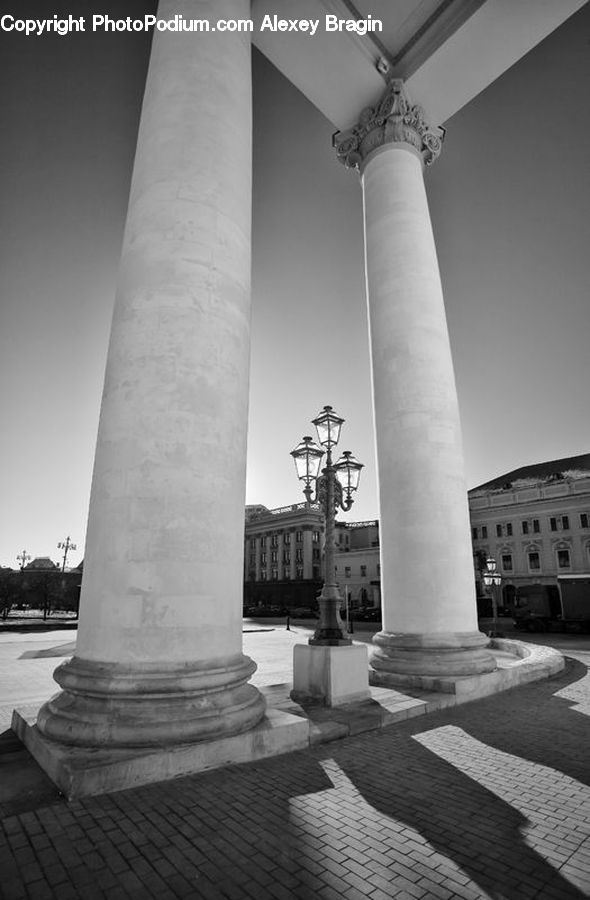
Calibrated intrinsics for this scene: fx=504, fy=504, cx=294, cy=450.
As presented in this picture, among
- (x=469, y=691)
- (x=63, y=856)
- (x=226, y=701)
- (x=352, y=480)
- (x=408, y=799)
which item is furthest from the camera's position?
(x=352, y=480)

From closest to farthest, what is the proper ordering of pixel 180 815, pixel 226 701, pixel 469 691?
pixel 180 815
pixel 226 701
pixel 469 691

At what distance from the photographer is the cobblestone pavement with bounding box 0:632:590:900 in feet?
11.2

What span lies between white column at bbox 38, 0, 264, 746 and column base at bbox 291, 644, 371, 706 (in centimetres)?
250

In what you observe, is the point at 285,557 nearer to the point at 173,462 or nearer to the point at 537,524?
the point at 537,524

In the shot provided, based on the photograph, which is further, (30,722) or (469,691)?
(469,691)

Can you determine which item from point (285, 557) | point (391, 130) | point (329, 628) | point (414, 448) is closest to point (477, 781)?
point (329, 628)

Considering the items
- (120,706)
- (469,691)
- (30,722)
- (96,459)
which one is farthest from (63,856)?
(469,691)

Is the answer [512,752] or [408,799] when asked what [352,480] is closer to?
[512,752]

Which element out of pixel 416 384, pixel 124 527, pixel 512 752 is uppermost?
pixel 416 384

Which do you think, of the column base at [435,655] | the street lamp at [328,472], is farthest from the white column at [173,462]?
the column base at [435,655]

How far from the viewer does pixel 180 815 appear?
14.3ft

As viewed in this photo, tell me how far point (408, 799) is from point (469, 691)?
5065mm

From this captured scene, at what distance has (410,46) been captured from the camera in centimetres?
1538

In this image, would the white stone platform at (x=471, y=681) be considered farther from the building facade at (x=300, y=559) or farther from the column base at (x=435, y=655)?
the building facade at (x=300, y=559)
